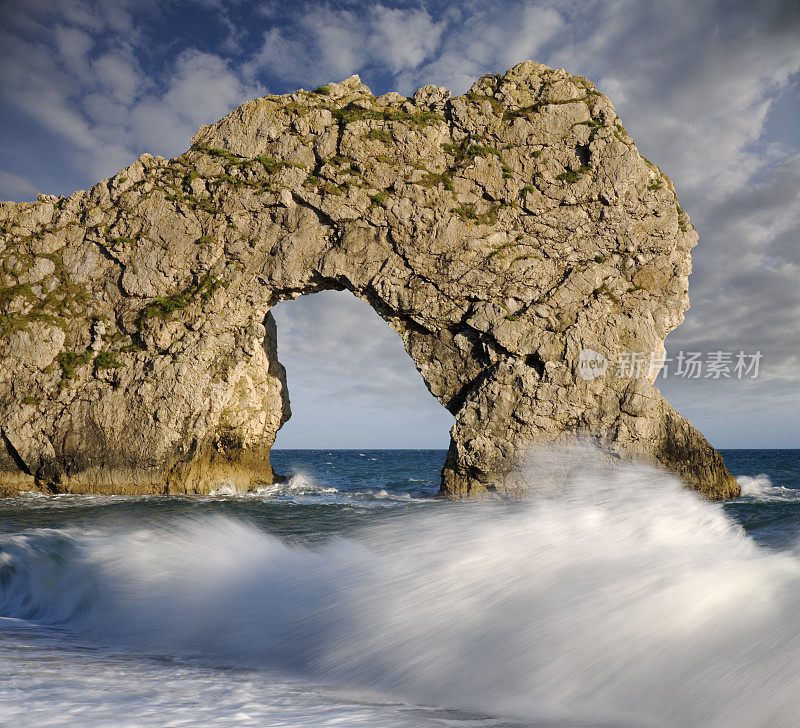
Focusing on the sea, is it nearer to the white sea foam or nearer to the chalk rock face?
the chalk rock face

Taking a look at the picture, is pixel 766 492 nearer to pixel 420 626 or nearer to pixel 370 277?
pixel 370 277

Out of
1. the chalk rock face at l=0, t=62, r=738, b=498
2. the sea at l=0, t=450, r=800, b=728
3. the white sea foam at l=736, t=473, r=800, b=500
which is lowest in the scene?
the white sea foam at l=736, t=473, r=800, b=500

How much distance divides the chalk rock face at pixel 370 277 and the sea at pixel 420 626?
12.0 m

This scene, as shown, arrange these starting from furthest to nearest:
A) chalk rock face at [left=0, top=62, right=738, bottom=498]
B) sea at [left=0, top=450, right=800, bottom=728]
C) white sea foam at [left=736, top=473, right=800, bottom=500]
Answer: white sea foam at [left=736, top=473, right=800, bottom=500] < chalk rock face at [left=0, top=62, right=738, bottom=498] < sea at [left=0, top=450, right=800, bottom=728]

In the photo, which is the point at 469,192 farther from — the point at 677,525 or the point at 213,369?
the point at 677,525

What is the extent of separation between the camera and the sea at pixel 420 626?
3.01 m

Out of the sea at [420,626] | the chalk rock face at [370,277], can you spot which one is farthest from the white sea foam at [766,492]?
the sea at [420,626]

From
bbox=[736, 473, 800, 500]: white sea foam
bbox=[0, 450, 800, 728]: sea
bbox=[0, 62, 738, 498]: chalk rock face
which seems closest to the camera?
bbox=[0, 450, 800, 728]: sea

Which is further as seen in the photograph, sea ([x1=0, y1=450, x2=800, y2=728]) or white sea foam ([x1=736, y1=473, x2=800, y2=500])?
white sea foam ([x1=736, y1=473, x2=800, y2=500])

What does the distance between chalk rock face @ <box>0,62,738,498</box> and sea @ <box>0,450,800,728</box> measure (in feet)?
39.4

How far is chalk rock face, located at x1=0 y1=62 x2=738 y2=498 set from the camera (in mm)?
18609

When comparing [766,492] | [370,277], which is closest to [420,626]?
[370,277]

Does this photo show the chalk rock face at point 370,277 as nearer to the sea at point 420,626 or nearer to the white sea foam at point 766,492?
the white sea foam at point 766,492

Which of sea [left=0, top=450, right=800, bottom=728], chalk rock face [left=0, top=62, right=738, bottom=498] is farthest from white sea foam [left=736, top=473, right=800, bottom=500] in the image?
sea [left=0, top=450, right=800, bottom=728]
